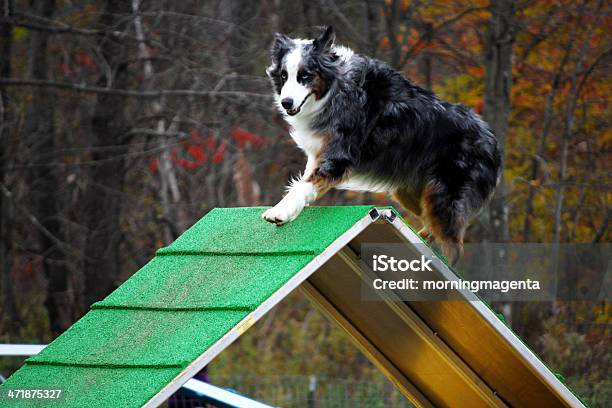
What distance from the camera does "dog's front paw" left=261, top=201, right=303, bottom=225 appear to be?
3775 millimetres

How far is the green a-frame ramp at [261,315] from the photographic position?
3.19m

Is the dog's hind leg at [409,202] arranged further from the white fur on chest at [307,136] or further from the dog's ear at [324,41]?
the dog's ear at [324,41]

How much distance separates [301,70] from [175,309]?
1.26 metres

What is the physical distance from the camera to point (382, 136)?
4.16 metres

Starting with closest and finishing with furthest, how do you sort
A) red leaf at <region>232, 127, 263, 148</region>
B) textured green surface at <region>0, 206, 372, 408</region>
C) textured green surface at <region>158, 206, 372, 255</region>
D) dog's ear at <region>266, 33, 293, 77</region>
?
textured green surface at <region>0, 206, 372, 408</region>
textured green surface at <region>158, 206, 372, 255</region>
dog's ear at <region>266, 33, 293, 77</region>
red leaf at <region>232, 127, 263, 148</region>

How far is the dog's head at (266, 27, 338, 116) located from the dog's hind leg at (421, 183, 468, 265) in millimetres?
752

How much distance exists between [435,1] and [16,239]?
21.9 ft

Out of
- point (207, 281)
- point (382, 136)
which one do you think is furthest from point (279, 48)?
point (207, 281)

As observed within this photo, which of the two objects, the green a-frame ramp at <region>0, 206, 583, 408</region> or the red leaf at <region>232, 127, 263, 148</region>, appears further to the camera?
the red leaf at <region>232, 127, 263, 148</region>

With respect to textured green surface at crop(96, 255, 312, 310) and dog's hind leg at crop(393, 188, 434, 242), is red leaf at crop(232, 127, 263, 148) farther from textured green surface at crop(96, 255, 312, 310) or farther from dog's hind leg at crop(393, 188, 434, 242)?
textured green surface at crop(96, 255, 312, 310)

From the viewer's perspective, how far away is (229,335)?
311cm

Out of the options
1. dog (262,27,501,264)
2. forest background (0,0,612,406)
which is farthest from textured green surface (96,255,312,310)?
forest background (0,0,612,406)

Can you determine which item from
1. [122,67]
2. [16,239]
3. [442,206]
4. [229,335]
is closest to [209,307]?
[229,335]

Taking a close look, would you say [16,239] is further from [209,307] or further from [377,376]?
[209,307]
